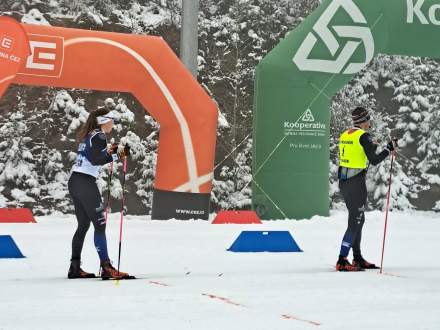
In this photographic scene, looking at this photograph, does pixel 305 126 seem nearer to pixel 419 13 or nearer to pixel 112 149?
pixel 419 13

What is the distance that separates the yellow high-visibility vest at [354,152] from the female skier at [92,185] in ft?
7.92

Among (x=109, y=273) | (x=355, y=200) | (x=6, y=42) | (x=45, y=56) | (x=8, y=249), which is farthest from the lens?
(x=45, y=56)

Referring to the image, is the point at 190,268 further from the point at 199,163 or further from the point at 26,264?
the point at 199,163

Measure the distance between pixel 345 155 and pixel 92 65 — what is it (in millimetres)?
6228

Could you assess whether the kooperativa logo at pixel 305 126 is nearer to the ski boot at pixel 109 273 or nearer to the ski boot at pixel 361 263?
the ski boot at pixel 361 263

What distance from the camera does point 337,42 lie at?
14281 mm

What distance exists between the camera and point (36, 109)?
2156 centimetres

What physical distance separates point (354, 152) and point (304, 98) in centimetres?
667

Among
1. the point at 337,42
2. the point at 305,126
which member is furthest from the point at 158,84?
the point at 337,42

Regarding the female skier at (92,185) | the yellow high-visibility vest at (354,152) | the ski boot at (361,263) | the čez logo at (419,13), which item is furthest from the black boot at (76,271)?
the čez logo at (419,13)

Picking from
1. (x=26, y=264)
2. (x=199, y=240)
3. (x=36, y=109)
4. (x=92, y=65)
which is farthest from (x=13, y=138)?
(x=26, y=264)

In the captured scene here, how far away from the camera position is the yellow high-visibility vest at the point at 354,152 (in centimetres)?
764

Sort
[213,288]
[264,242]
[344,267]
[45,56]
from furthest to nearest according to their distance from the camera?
[45,56]
[264,242]
[344,267]
[213,288]

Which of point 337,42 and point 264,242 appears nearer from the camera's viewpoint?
point 264,242
